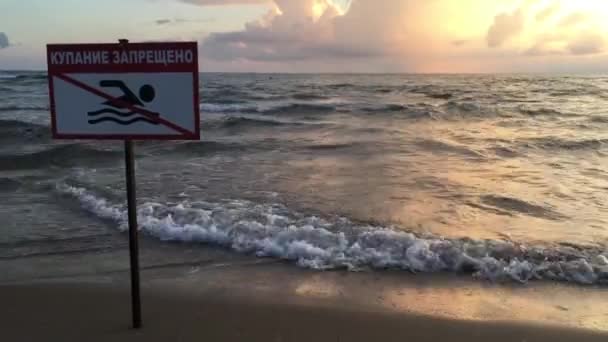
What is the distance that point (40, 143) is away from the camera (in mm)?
16266

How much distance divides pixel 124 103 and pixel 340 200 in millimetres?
5597

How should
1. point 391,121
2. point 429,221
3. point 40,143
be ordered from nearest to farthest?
point 429,221
point 40,143
point 391,121

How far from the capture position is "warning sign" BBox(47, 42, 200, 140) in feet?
10.2

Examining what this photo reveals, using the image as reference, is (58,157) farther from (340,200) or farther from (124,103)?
(124,103)

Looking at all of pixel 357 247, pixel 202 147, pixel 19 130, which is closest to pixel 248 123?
pixel 202 147

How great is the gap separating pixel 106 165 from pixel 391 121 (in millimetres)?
14083

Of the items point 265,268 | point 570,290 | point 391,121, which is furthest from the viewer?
point 391,121

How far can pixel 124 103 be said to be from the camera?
10.4 feet

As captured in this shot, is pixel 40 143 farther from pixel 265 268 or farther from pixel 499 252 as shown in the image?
pixel 499 252

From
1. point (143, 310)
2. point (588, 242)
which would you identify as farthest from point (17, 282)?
point (588, 242)

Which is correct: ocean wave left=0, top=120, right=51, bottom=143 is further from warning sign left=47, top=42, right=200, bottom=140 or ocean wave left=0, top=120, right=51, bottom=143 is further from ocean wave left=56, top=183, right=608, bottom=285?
warning sign left=47, top=42, right=200, bottom=140

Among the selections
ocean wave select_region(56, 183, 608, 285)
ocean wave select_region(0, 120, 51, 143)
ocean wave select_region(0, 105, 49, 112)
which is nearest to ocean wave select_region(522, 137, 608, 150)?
ocean wave select_region(56, 183, 608, 285)

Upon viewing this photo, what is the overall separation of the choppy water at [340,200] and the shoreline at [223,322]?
1.16 meters

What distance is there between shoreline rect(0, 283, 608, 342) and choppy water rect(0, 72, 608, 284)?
1.16 metres
